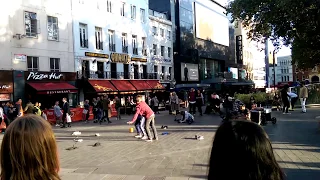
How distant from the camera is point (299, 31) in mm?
23516

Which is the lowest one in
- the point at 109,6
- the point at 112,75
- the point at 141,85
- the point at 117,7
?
the point at 141,85

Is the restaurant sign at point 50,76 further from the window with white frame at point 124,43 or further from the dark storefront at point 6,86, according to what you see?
the window with white frame at point 124,43

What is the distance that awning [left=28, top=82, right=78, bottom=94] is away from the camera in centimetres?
2373

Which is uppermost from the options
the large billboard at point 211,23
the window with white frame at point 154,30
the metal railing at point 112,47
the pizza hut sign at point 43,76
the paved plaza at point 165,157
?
the large billboard at point 211,23

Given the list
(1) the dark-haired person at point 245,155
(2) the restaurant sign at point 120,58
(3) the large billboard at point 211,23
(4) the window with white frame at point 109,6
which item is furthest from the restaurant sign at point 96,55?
(1) the dark-haired person at point 245,155

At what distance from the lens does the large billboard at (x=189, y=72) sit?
4744cm

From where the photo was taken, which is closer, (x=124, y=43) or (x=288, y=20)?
(x=288, y=20)

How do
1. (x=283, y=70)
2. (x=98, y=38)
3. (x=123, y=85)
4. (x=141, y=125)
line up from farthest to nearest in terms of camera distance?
(x=283, y=70)
(x=123, y=85)
(x=98, y=38)
(x=141, y=125)

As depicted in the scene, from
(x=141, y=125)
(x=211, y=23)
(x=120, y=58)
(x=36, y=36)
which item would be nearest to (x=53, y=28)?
(x=36, y=36)

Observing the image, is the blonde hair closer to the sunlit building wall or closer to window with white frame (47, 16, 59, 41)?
the sunlit building wall

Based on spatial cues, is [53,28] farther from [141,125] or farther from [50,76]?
[141,125]

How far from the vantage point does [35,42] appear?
24.9 meters

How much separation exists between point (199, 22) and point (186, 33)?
21.6 ft

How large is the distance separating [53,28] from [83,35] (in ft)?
12.0
